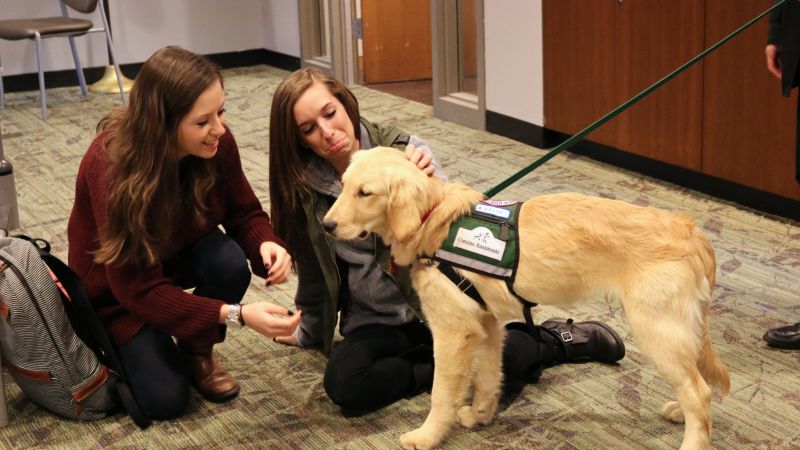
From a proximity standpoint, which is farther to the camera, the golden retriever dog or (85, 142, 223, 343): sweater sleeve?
(85, 142, 223, 343): sweater sleeve

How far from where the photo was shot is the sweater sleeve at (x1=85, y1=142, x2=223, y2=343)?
2.41m

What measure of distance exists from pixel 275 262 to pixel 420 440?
0.59 m

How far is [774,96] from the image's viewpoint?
12.6 ft

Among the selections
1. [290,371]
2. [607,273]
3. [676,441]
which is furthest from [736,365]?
[290,371]

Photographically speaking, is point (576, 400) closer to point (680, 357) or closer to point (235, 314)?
point (680, 357)

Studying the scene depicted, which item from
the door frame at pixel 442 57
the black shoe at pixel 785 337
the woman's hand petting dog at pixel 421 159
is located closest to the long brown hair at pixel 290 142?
the woman's hand petting dog at pixel 421 159

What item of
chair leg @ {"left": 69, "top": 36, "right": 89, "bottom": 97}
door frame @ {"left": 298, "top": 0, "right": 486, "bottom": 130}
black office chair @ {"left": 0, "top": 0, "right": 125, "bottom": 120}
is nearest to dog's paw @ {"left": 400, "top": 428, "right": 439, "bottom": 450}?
door frame @ {"left": 298, "top": 0, "right": 486, "bottom": 130}

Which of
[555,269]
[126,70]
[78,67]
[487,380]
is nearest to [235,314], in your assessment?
[487,380]

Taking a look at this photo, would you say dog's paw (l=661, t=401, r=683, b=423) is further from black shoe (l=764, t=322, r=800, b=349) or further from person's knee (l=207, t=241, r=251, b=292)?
person's knee (l=207, t=241, r=251, b=292)

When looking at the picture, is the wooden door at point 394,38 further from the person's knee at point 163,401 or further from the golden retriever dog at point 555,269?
the golden retriever dog at point 555,269

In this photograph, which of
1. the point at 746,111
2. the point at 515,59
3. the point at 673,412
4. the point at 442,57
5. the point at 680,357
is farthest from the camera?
the point at 442,57

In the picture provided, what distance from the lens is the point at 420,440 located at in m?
2.34

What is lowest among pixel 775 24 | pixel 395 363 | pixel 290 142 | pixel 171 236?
pixel 395 363

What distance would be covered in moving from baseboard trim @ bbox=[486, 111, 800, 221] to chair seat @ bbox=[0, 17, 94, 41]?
3.00m
